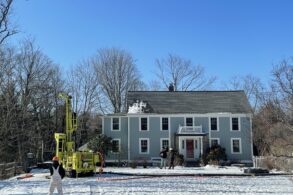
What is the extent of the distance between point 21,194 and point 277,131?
1295 cm

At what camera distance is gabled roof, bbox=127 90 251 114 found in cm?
4575

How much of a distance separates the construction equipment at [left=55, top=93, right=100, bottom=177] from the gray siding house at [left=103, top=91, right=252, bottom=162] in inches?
690

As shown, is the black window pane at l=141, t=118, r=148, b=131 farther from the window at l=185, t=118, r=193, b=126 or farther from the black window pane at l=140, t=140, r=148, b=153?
the window at l=185, t=118, r=193, b=126

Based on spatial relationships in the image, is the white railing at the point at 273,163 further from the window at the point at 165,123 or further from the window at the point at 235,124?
the window at the point at 165,123

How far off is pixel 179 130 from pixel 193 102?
429cm

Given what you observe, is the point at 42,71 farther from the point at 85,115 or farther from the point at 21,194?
the point at 21,194

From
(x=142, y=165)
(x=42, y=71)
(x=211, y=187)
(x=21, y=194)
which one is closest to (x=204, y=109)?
(x=142, y=165)

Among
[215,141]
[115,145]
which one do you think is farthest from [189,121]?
[115,145]

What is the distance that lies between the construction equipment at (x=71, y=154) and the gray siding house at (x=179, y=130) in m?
17.5

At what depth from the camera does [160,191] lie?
1795cm

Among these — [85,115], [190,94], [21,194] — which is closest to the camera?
[21,194]

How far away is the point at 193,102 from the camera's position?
47.2 metres

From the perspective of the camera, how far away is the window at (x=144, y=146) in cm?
4472

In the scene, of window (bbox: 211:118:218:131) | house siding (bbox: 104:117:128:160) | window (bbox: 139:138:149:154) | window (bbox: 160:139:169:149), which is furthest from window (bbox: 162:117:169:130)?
window (bbox: 211:118:218:131)
